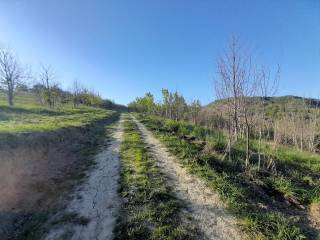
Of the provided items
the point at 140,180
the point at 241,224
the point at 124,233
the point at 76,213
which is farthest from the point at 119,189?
the point at 241,224

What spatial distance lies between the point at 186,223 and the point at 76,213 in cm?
260

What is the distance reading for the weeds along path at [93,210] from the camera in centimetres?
445

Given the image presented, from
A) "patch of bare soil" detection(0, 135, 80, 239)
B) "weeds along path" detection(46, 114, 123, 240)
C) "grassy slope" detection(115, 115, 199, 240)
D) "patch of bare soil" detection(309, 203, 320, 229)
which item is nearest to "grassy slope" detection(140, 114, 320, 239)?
"patch of bare soil" detection(309, 203, 320, 229)

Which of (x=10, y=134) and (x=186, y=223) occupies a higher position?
(x=10, y=134)

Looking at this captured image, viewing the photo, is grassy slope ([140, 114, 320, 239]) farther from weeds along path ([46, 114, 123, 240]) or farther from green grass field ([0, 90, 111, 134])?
green grass field ([0, 90, 111, 134])

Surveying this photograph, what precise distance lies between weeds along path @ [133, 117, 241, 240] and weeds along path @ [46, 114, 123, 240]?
176 cm

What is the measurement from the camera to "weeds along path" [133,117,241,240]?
4430 mm

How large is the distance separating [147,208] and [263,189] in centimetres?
407

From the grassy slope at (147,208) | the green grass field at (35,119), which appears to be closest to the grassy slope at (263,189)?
the grassy slope at (147,208)

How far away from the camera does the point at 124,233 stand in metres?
4.32

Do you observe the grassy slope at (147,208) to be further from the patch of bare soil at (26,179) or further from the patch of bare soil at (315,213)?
the patch of bare soil at (315,213)

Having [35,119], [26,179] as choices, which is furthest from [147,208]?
[35,119]

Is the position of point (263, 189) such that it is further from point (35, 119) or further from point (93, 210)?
point (35, 119)

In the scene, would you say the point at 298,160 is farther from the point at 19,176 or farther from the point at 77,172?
the point at 19,176
